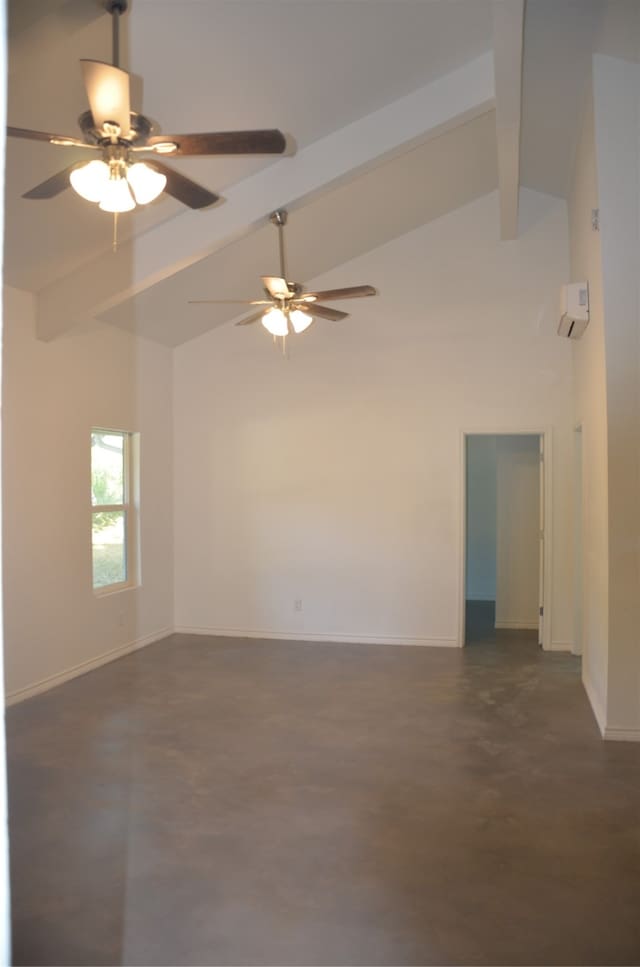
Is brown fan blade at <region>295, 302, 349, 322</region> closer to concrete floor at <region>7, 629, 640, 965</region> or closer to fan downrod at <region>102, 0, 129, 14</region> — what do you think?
fan downrod at <region>102, 0, 129, 14</region>

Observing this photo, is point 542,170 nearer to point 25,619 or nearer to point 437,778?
point 437,778

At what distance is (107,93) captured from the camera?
99.4 inches

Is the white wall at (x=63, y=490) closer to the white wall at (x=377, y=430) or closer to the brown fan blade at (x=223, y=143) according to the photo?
the white wall at (x=377, y=430)

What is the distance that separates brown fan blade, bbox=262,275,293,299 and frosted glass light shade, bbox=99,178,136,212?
1657 mm

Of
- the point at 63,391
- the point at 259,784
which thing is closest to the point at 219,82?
the point at 63,391

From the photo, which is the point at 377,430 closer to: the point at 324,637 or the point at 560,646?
the point at 324,637

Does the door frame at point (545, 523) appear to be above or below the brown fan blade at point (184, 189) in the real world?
below

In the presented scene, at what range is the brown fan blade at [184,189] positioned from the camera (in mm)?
2992

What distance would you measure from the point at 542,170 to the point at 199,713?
201 inches

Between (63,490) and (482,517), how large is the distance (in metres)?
5.50

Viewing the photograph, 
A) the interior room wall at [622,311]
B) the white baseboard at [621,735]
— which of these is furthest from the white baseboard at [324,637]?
the interior room wall at [622,311]

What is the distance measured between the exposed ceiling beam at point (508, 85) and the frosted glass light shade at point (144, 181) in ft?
5.65

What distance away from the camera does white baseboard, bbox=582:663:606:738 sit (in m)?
4.48

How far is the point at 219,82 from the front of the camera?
3740 millimetres
